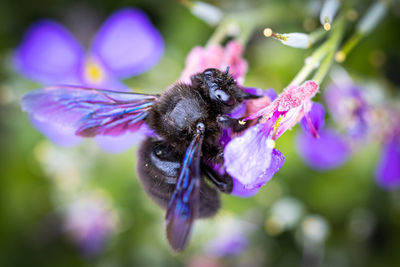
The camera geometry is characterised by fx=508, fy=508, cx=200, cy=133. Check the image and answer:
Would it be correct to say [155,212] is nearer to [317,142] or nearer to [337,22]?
[317,142]

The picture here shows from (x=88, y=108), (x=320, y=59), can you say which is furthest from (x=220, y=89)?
(x=88, y=108)

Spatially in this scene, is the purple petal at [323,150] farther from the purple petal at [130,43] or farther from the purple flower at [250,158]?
the purple flower at [250,158]

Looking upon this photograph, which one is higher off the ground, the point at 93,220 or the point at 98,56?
the point at 98,56

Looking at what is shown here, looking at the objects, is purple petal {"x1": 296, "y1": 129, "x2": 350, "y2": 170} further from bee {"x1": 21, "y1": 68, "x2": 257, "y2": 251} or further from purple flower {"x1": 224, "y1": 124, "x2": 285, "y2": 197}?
purple flower {"x1": 224, "y1": 124, "x2": 285, "y2": 197}

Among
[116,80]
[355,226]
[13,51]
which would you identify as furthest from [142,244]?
[13,51]

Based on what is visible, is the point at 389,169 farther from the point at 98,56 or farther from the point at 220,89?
the point at 98,56

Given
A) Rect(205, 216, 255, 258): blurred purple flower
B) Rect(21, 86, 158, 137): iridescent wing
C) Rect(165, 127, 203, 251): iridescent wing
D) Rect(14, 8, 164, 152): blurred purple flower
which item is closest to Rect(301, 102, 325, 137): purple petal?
Rect(165, 127, 203, 251): iridescent wing
